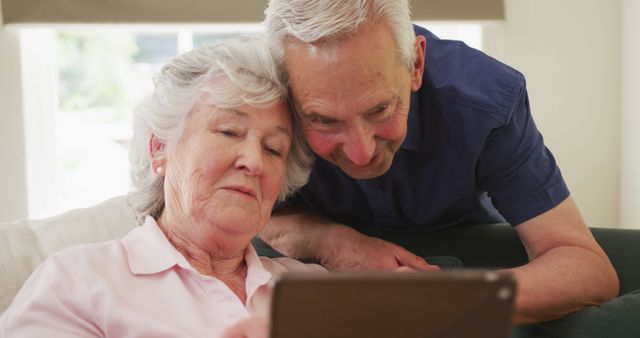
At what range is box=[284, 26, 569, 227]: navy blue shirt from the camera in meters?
1.78

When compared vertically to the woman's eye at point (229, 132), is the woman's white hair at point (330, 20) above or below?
above

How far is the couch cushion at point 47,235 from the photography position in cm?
178

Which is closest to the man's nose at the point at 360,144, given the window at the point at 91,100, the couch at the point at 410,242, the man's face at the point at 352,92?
the man's face at the point at 352,92

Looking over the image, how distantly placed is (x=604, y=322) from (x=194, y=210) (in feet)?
2.71

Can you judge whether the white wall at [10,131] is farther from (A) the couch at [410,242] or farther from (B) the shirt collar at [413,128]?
(B) the shirt collar at [413,128]

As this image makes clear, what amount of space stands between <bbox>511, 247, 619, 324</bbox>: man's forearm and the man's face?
15.3 inches

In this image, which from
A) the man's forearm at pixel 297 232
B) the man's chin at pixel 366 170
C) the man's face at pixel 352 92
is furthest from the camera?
the man's forearm at pixel 297 232

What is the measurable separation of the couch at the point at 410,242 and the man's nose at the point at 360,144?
1.62 ft

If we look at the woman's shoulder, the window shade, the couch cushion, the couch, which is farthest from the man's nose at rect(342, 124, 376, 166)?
the window shade

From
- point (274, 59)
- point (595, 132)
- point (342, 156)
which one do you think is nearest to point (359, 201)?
point (342, 156)

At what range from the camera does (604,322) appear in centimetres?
157

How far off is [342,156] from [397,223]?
48cm

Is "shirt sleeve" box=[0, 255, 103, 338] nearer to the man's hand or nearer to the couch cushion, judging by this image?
the couch cushion

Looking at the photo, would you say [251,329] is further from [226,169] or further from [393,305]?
[226,169]
